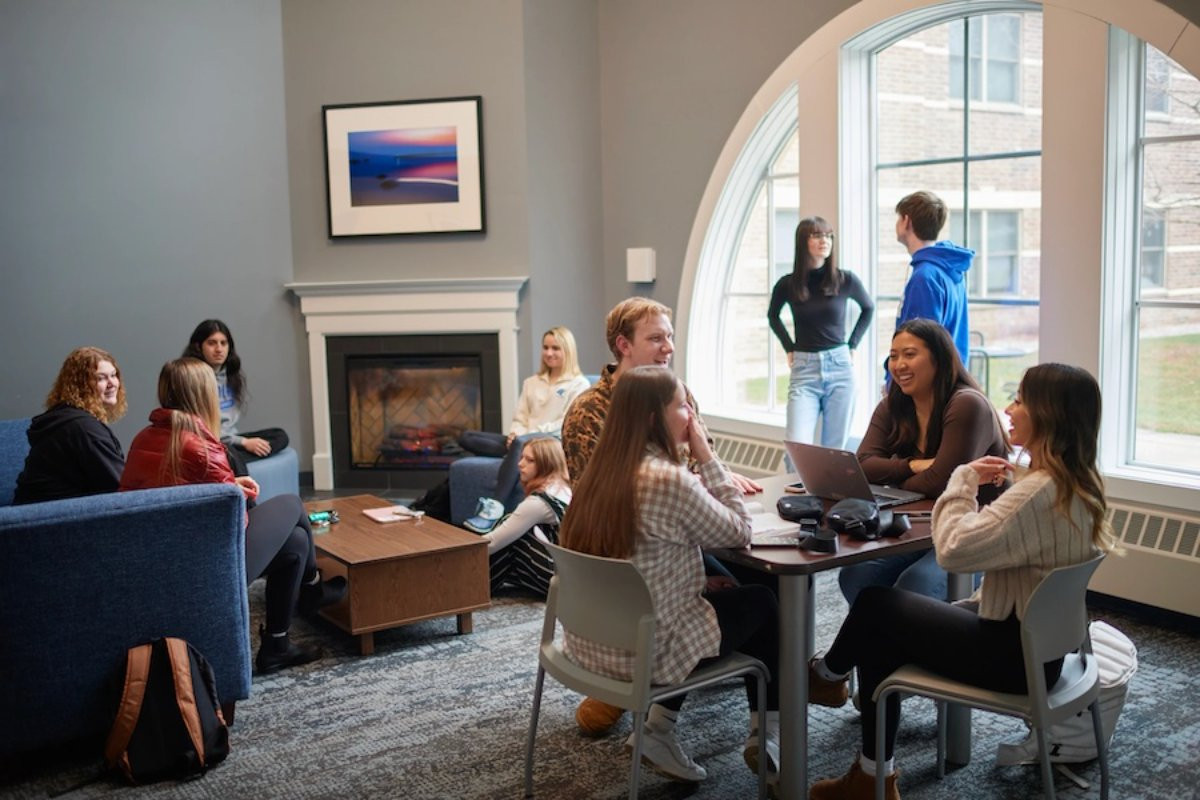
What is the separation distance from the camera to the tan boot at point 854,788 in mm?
2727

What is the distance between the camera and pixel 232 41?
22.9 ft

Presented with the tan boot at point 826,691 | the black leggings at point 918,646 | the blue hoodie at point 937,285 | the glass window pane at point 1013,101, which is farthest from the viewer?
the glass window pane at point 1013,101

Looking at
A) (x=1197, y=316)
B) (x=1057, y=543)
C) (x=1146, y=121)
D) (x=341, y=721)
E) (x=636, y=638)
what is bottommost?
(x=341, y=721)

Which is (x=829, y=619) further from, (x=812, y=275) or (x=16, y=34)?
(x=16, y=34)

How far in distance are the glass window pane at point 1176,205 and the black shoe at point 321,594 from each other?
3.31 meters

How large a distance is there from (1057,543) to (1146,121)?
8.24 feet

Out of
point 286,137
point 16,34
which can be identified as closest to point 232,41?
point 286,137

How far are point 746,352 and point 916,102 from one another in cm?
177

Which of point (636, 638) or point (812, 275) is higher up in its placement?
point (812, 275)

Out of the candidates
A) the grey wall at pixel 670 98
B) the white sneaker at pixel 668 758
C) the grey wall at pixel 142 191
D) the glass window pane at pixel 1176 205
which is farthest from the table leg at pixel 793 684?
the grey wall at pixel 142 191

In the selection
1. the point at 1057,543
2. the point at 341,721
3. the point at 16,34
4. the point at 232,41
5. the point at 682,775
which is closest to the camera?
the point at 1057,543

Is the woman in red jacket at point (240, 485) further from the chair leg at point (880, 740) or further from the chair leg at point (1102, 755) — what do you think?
the chair leg at point (1102, 755)

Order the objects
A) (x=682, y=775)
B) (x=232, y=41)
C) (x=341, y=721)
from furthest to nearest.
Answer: (x=232, y=41), (x=341, y=721), (x=682, y=775)

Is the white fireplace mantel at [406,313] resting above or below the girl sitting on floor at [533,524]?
above
